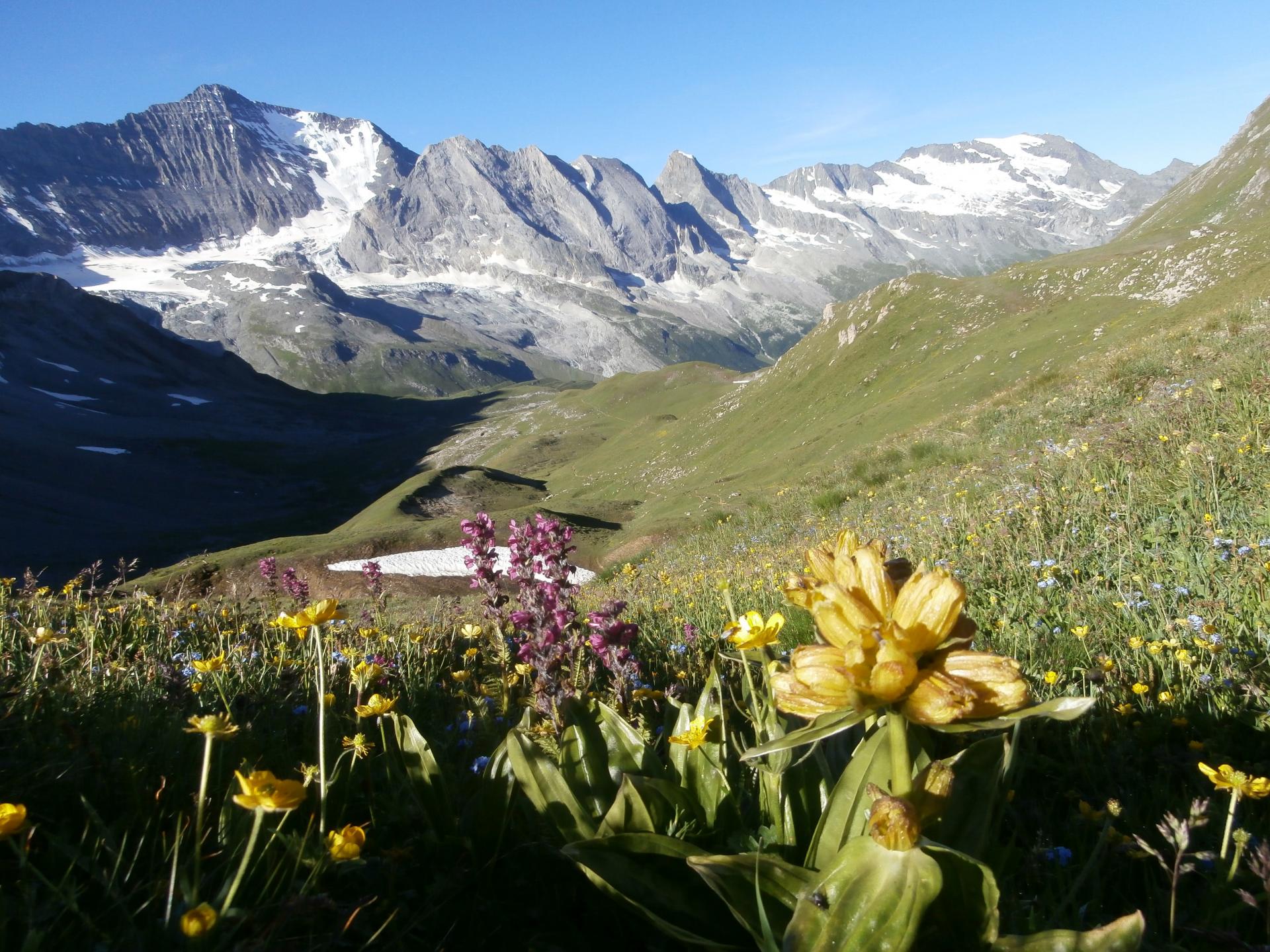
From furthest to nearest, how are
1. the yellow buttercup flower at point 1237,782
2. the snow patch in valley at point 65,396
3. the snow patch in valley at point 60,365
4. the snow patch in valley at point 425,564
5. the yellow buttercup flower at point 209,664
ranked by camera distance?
the snow patch in valley at point 60,365 → the snow patch in valley at point 65,396 → the snow patch in valley at point 425,564 → the yellow buttercup flower at point 209,664 → the yellow buttercup flower at point 1237,782

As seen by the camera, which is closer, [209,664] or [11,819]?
[11,819]

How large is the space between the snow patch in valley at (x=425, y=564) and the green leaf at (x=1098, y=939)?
71.3ft

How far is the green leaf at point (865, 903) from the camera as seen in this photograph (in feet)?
4.19

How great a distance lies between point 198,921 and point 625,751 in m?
1.38

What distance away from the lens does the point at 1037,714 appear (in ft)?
3.92

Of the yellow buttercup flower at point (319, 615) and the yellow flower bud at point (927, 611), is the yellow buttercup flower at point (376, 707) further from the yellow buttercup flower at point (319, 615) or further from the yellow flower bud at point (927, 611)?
the yellow flower bud at point (927, 611)

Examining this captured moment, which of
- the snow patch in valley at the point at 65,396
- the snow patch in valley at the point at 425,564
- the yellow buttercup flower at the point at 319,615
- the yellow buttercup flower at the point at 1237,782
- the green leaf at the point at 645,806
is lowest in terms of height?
the snow patch in valley at the point at 425,564

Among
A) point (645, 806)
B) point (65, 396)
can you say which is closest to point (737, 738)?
point (645, 806)

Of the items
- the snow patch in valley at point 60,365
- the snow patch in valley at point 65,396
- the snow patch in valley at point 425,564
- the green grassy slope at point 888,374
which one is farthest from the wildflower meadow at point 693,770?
the snow patch in valley at point 60,365

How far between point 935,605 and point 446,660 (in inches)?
176

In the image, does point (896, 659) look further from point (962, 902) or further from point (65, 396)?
point (65, 396)

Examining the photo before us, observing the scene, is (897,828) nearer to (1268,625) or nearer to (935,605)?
(935,605)

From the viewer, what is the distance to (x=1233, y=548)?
457cm

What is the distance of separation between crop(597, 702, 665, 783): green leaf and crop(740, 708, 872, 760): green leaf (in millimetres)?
1124
